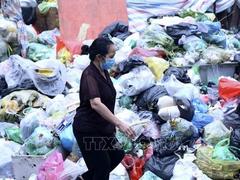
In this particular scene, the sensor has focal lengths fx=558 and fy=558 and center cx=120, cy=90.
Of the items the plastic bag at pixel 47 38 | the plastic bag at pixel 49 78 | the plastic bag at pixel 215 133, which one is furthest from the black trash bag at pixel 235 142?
the plastic bag at pixel 47 38

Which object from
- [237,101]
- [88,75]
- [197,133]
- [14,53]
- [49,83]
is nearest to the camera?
[88,75]

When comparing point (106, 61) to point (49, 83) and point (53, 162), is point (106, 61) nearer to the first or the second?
point (53, 162)

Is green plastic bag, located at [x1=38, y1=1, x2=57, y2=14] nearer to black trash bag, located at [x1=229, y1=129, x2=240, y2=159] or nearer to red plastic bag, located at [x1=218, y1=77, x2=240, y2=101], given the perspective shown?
red plastic bag, located at [x1=218, y1=77, x2=240, y2=101]

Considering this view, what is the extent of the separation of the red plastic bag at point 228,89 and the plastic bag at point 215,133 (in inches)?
27.4

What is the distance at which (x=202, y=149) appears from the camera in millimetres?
5008

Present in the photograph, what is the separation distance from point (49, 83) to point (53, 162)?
173cm

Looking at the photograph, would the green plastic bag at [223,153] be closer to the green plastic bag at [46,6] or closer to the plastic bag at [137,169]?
the plastic bag at [137,169]

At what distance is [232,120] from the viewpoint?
17.6 ft

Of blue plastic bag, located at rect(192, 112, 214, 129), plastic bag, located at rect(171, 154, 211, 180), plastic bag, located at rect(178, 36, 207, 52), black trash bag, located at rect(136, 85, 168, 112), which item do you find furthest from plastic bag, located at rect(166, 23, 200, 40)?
plastic bag, located at rect(171, 154, 211, 180)

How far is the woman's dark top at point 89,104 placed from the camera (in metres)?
4.22

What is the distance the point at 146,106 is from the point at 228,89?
923 millimetres

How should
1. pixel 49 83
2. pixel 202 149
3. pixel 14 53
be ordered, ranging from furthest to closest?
1. pixel 14 53
2. pixel 49 83
3. pixel 202 149

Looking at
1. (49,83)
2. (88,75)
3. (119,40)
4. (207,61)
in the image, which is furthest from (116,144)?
(119,40)

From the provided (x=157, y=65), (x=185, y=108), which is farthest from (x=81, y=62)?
(x=185, y=108)
